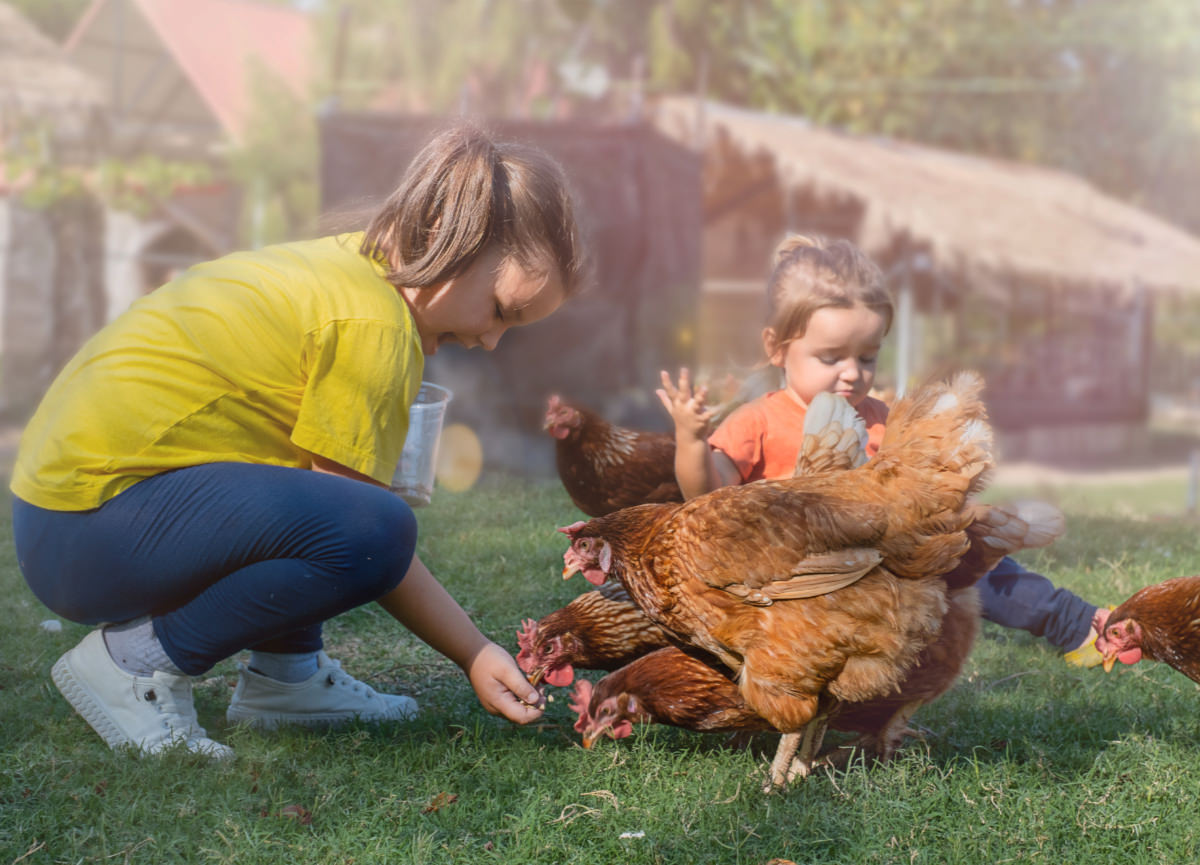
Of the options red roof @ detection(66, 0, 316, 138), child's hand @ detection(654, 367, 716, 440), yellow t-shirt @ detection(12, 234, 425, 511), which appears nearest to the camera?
yellow t-shirt @ detection(12, 234, 425, 511)

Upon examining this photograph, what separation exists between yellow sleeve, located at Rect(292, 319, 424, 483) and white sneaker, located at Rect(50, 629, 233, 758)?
2.15 feet

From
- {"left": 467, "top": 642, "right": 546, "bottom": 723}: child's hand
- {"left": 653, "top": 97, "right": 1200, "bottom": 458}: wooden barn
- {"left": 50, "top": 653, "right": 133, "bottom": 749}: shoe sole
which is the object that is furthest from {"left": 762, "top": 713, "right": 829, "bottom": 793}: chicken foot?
{"left": 653, "top": 97, "right": 1200, "bottom": 458}: wooden barn

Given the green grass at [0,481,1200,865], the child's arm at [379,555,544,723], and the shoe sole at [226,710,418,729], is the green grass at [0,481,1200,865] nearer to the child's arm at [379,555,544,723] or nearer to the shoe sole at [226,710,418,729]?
the shoe sole at [226,710,418,729]

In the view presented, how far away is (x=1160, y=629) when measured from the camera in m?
2.66

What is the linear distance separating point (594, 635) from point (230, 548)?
1056mm

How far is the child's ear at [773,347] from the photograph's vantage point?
3039 millimetres

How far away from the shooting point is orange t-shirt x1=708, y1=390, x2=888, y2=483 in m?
2.99

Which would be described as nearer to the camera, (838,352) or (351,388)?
(351,388)

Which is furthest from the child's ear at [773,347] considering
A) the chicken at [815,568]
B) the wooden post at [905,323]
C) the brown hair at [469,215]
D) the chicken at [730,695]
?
the wooden post at [905,323]

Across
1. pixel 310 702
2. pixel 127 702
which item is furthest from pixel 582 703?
pixel 127 702

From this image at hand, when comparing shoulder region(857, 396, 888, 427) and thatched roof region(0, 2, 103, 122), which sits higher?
thatched roof region(0, 2, 103, 122)

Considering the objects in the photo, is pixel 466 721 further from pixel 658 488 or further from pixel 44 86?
pixel 44 86

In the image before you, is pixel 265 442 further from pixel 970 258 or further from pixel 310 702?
pixel 970 258

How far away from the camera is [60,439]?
2016 mm
